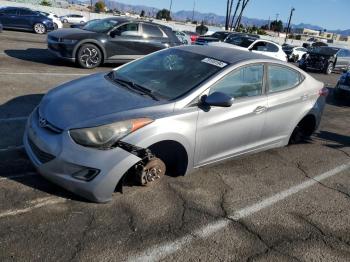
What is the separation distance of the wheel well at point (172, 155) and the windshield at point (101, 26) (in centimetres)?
857

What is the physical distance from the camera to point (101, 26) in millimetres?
12578

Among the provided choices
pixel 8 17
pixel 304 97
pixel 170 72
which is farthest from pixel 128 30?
pixel 8 17

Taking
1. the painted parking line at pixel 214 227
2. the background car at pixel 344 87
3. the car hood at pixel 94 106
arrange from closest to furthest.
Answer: the painted parking line at pixel 214 227 < the car hood at pixel 94 106 < the background car at pixel 344 87

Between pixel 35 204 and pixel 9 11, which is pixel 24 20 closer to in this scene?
pixel 9 11

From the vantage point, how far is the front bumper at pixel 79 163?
3639 mm

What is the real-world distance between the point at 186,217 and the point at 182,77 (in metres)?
1.70

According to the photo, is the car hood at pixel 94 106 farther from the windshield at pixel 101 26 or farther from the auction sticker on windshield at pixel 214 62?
the windshield at pixel 101 26

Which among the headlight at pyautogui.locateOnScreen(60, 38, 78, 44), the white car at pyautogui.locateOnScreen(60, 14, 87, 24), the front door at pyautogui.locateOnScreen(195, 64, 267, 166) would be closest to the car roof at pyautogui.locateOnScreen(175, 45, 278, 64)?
the front door at pyautogui.locateOnScreen(195, 64, 267, 166)

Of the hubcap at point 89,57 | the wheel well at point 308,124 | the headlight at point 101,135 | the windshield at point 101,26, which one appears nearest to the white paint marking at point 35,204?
the headlight at point 101,135

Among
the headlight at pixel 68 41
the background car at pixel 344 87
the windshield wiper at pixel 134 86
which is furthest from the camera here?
the background car at pixel 344 87

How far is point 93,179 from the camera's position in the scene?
12.1ft

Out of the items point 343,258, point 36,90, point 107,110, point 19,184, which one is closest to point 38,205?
point 19,184

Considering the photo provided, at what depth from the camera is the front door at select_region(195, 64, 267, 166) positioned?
451 centimetres

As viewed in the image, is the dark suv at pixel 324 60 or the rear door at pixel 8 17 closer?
the dark suv at pixel 324 60
